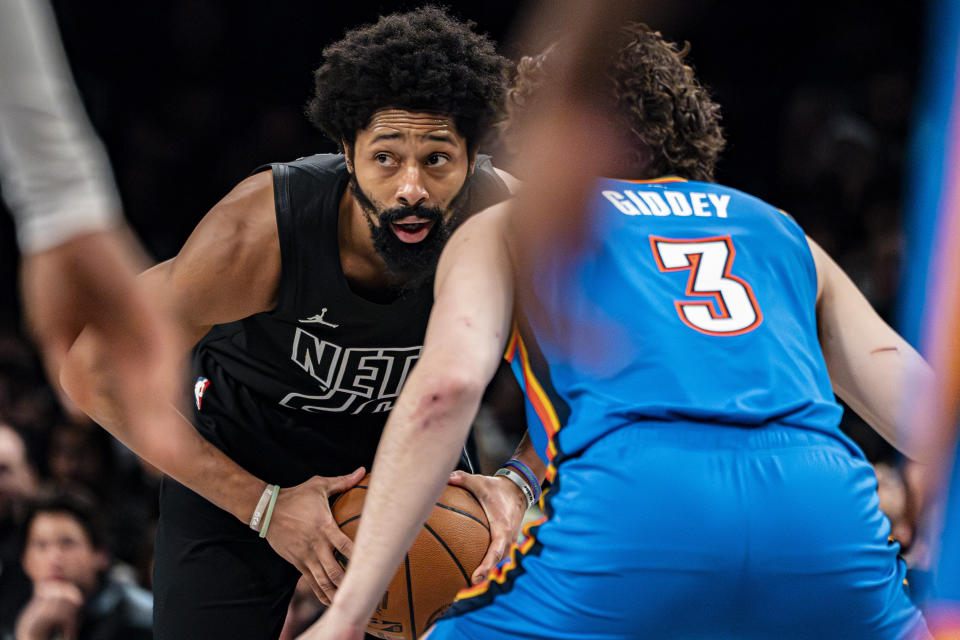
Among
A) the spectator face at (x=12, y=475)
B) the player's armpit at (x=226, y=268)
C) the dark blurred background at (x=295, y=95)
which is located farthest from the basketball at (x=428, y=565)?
the dark blurred background at (x=295, y=95)

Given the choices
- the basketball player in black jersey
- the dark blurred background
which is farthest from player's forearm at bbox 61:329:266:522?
the dark blurred background

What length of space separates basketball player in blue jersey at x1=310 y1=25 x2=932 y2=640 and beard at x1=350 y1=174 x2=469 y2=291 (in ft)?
3.22

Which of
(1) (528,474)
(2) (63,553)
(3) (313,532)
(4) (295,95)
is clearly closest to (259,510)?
(3) (313,532)

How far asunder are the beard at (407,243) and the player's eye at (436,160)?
0.09 metres

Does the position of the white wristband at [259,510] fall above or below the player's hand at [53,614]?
above

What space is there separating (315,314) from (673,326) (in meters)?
1.43

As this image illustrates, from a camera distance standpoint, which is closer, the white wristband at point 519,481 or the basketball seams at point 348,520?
the basketball seams at point 348,520

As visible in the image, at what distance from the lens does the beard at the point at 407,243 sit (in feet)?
9.59

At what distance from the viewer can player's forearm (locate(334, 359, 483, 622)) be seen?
1.73 meters

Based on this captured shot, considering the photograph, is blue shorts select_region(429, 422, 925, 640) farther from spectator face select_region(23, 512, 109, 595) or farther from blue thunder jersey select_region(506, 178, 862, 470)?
spectator face select_region(23, 512, 109, 595)

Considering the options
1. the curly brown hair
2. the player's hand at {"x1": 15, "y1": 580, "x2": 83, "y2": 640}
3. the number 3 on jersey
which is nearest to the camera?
the number 3 on jersey

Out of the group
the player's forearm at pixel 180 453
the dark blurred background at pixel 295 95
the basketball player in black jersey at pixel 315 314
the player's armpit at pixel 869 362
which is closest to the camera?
the player's armpit at pixel 869 362

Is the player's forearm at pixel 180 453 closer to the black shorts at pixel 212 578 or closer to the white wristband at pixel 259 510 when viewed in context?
the white wristband at pixel 259 510

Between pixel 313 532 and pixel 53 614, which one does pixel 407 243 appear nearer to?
pixel 313 532
